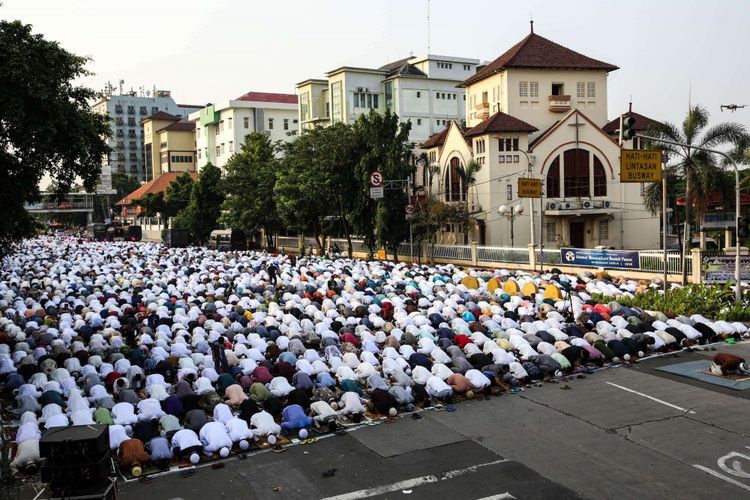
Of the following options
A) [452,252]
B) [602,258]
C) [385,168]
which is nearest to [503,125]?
[385,168]

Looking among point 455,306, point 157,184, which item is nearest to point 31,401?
point 455,306

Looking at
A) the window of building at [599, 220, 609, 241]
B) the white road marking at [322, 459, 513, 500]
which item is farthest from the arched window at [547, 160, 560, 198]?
the white road marking at [322, 459, 513, 500]

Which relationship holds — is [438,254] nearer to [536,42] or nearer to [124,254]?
[536,42]

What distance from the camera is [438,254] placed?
4634cm

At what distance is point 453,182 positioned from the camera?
5103 cm

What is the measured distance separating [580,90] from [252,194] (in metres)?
27.8

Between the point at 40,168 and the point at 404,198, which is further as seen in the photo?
the point at 404,198

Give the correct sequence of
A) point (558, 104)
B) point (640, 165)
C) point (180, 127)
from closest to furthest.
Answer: point (640, 165) → point (558, 104) → point (180, 127)

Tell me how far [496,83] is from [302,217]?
17.3 m

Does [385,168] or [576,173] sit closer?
[385,168]

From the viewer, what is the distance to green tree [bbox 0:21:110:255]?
51.9 feet

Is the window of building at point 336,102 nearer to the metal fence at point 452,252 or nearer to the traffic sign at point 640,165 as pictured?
the metal fence at point 452,252

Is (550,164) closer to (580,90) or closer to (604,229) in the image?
(604,229)

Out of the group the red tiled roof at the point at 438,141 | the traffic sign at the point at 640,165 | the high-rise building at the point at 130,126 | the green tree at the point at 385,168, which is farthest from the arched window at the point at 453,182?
the high-rise building at the point at 130,126
